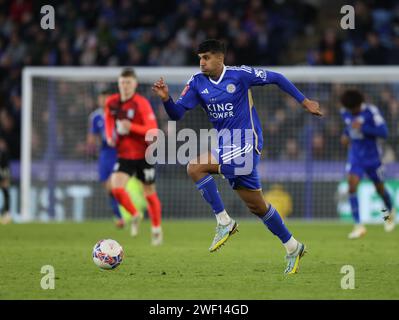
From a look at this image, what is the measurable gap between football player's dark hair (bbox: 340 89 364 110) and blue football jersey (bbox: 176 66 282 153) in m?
5.16

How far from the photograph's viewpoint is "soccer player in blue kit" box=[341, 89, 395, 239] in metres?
13.6

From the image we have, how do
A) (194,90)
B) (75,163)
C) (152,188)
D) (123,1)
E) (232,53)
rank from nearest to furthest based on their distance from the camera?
(194,90) < (152,188) < (75,163) < (232,53) < (123,1)

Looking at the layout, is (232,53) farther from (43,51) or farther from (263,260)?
(263,260)

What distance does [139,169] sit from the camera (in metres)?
12.3

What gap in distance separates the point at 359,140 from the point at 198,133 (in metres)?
5.07

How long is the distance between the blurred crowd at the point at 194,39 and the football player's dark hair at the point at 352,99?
14.7 feet

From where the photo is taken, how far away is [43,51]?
20.8 metres

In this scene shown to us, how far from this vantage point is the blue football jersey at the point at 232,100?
850cm

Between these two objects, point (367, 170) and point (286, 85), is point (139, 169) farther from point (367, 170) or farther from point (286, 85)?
point (286, 85)

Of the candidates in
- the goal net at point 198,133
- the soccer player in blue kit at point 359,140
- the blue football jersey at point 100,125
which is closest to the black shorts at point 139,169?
the soccer player in blue kit at point 359,140

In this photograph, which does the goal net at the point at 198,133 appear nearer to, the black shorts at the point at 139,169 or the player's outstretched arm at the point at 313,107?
the black shorts at the point at 139,169

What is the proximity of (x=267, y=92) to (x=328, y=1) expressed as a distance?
14.6 ft

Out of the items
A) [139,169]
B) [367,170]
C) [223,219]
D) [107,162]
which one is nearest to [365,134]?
[367,170]
